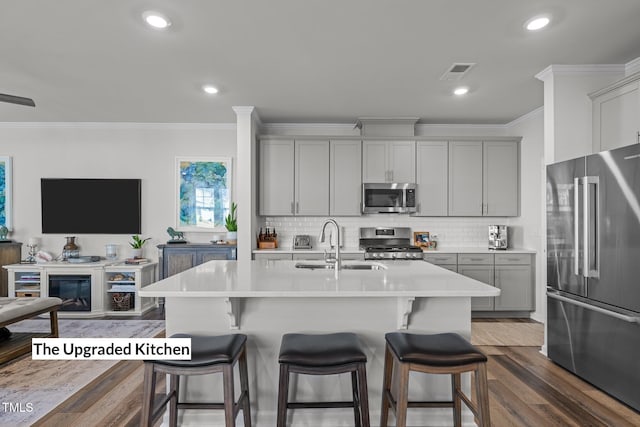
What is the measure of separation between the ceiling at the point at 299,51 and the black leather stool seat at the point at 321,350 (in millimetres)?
1979

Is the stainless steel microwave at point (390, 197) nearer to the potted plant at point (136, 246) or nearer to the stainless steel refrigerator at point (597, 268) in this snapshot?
the stainless steel refrigerator at point (597, 268)

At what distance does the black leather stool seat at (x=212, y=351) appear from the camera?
5.81 feet

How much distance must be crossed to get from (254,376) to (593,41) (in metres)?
3.35

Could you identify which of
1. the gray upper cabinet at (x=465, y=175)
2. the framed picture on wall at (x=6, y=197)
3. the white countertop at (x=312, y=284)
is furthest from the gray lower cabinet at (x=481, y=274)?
the framed picture on wall at (x=6, y=197)

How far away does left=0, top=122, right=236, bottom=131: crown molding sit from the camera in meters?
5.40

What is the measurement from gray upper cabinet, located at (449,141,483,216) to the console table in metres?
4.18

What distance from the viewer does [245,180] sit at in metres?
4.57

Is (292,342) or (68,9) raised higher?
(68,9)

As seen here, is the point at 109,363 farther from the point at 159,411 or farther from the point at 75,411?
the point at 159,411

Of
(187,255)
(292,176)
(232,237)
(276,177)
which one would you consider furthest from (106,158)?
(292,176)

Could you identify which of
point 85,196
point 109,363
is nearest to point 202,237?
point 85,196

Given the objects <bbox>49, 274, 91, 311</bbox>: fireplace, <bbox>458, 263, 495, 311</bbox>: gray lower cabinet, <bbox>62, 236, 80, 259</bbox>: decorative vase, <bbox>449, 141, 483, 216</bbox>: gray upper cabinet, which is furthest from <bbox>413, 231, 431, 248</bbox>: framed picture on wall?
<bbox>62, 236, 80, 259</bbox>: decorative vase

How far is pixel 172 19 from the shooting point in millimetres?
2586

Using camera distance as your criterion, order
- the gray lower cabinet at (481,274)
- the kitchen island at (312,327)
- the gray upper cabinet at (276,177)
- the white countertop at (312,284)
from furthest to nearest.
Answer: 1. the gray upper cabinet at (276,177)
2. the gray lower cabinet at (481,274)
3. the kitchen island at (312,327)
4. the white countertop at (312,284)
